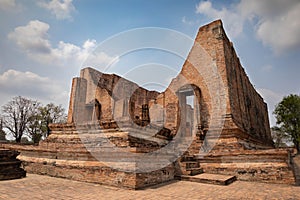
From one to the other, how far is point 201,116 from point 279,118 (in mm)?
17588

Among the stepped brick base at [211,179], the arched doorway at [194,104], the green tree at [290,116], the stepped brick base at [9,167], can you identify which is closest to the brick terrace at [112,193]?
the stepped brick base at [211,179]

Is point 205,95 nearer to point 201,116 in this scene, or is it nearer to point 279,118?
point 201,116

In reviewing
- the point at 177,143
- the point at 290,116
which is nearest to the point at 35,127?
the point at 177,143

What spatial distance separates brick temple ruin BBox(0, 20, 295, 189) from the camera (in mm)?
6207

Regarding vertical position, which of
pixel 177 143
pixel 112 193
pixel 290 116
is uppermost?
pixel 290 116

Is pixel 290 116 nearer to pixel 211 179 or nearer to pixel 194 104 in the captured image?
pixel 194 104

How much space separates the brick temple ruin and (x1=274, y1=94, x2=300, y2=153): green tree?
14686mm

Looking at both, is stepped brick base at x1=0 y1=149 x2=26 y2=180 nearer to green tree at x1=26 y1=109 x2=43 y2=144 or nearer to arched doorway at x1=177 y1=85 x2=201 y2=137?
arched doorway at x1=177 y1=85 x2=201 y2=137

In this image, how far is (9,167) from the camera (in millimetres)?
6738

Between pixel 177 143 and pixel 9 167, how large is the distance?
738 centimetres

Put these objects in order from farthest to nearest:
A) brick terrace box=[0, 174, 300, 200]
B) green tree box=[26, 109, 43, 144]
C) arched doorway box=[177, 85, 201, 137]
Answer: green tree box=[26, 109, 43, 144], arched doorway box=[177, 85, 201, 137], brick terrace box=[0, 174, 300, 200]

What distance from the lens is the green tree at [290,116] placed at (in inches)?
914

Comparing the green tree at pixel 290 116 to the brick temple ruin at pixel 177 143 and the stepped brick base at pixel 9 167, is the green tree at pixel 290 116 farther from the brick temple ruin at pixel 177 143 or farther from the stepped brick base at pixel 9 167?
the stepped brick base at pixel 9 167

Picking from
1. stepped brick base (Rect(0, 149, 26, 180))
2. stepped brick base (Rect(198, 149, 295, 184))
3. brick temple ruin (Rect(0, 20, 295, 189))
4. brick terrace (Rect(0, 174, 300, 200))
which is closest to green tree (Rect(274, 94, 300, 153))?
brick temple ruin (Rect(0, 20, 295, 189))
